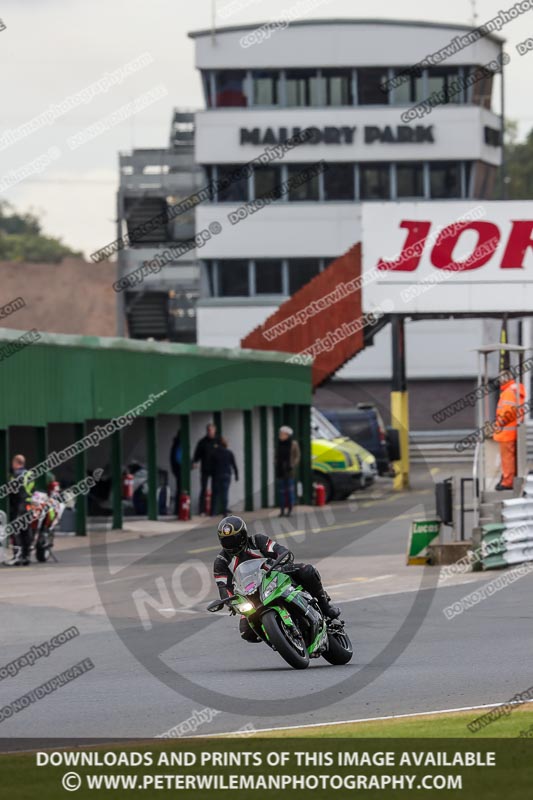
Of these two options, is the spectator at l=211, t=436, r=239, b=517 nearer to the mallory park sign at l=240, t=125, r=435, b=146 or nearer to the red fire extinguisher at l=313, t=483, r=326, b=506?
the red fire extinguisher at l=313, t=483, r=326, b=506

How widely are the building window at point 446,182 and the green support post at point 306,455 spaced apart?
29235mm

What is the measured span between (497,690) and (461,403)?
51811 mm

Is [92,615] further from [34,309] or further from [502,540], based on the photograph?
[34,309]

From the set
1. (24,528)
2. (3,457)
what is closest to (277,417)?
(3,457)

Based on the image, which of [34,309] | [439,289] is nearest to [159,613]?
[439,289]

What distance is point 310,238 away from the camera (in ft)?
219

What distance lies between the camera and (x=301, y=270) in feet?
221

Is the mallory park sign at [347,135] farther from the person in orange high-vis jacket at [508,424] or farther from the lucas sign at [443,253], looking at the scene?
the person in orange high-vis jacket at [508,424]

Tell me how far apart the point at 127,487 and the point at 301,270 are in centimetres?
3403

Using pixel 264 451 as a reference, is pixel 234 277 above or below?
above

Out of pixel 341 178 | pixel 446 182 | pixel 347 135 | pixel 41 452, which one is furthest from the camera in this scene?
pixel 446 182

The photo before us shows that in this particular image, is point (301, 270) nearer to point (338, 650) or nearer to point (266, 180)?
Result: point (266, 180)

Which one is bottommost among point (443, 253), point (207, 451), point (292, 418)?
point (207, 451)

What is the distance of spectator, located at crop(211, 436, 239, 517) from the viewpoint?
33469 mm
